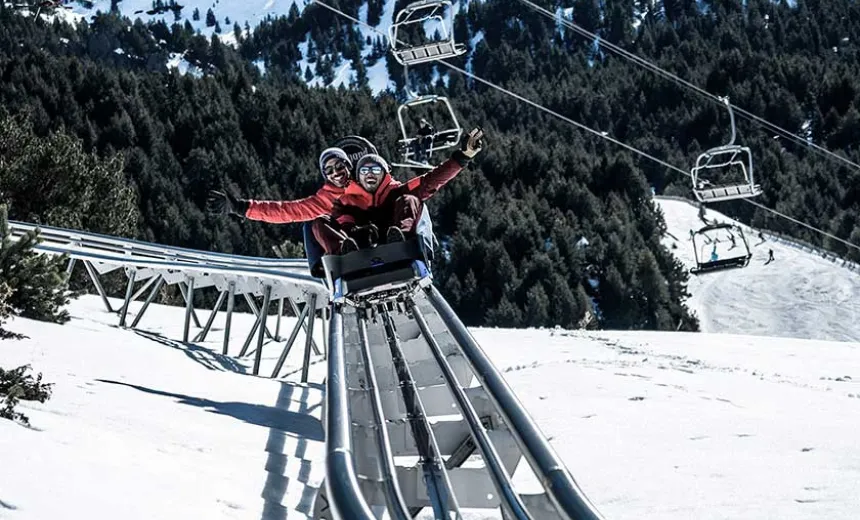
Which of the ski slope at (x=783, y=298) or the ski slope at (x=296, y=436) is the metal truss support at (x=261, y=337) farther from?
the ski slope at (x=783, y=298)

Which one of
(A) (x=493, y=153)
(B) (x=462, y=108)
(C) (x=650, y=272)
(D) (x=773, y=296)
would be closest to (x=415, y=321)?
(D) (x=773, y=296)

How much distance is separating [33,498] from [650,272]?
193 feet

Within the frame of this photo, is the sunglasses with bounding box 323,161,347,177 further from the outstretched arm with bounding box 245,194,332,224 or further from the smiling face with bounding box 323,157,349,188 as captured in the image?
the outstretched arm with bounding box 245,194,332,224

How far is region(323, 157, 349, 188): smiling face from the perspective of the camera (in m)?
11.2

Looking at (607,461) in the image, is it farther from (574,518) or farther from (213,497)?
(574,518)

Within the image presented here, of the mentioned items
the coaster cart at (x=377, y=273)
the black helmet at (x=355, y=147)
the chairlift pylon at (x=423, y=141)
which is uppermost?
the chairlift pylon at (x=423, y=141)

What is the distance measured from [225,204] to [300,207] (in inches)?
29.5

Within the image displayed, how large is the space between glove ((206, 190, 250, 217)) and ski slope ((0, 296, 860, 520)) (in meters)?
1.67

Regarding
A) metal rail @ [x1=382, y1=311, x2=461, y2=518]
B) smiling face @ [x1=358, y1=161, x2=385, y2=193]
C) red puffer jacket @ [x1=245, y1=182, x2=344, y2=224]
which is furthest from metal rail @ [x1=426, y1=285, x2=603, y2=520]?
red puffer jacket @ [x1=245, y1=182, x2=344, y2=224]

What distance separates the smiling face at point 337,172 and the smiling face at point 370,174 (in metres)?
0.39

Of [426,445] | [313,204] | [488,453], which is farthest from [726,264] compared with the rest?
[488,453]

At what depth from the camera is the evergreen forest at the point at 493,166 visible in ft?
191

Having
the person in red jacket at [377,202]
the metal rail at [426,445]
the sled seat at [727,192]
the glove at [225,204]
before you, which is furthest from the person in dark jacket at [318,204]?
the sled seat at [727,192]

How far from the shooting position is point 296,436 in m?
8.92
